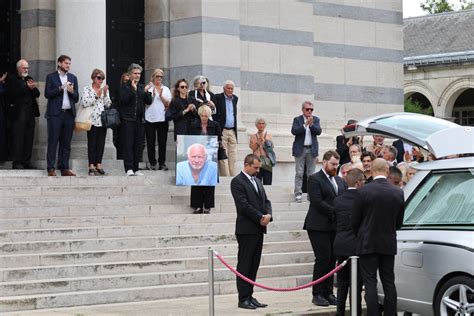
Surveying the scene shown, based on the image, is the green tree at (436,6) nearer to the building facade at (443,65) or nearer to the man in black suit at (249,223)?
the building facade at (443,65)

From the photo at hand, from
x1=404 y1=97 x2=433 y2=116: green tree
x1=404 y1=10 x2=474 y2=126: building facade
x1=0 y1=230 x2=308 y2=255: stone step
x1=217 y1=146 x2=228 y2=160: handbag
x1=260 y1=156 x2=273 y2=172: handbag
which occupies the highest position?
x1=404 y1=10 x2=474 y2=126: building facade

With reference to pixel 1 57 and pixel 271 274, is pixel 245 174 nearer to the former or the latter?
pixel 271 274

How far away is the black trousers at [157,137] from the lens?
2012cm

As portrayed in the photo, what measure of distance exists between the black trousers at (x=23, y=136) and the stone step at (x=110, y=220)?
2916 mm

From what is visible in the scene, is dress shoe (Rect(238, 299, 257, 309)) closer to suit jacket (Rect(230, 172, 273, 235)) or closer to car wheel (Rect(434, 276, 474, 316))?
suit jacket (Rect(230, 172, 273, 235))

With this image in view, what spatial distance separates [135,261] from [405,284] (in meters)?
4.77

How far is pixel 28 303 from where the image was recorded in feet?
46.7

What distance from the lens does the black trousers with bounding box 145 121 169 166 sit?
20.1 metres

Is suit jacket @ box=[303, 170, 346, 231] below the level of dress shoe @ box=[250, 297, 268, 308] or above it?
above

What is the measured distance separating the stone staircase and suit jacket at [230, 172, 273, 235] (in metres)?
1.67

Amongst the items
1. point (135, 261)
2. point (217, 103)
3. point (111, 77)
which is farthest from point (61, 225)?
point (111, 77)

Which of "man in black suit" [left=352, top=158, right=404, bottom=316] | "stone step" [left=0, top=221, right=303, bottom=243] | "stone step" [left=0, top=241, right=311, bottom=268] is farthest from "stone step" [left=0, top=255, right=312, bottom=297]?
"man in black suit" [left=352, top=158, right=404, bottom=316]

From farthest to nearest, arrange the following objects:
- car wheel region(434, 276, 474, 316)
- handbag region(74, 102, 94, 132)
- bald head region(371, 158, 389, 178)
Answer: handbag region(74, 102, 94, 132) < bald head region(371, 158, 389, 178) < car wheel region(434, 276, 474, 316)

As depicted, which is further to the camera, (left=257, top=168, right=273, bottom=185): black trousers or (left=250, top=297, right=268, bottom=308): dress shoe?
(left=257, top=168, right=273, bottom=185): black trousers
